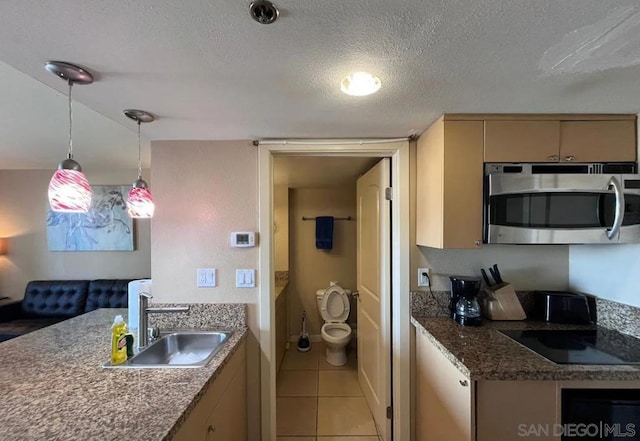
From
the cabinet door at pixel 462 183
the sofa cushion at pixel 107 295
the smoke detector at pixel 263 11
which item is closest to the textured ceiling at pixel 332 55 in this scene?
the smoke detector at pixel 263 11

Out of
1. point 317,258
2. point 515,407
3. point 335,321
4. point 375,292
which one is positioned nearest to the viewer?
point 515,407

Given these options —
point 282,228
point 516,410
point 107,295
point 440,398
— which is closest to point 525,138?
point 516,410

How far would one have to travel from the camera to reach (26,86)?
1.60 metres

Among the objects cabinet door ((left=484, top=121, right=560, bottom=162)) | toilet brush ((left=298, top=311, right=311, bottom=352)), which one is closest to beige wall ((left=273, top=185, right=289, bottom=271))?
toilet brush ((left=298, top=311, right=311, bottom=352))

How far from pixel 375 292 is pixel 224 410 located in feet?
4.09

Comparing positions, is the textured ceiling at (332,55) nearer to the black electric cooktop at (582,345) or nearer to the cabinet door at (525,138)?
the cabinet door at (525,138)

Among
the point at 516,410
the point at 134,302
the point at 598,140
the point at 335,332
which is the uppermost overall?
the point at 598,140

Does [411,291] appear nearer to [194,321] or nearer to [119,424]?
[194,321]

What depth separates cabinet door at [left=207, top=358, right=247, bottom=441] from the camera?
1320mm

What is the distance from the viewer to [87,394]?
1.09 m

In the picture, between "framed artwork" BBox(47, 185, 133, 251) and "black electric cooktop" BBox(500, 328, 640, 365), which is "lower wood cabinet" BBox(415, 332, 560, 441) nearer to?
"black electric cooktop" BBox(500, 328, 640, 365)

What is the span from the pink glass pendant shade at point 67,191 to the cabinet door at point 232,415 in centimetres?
103

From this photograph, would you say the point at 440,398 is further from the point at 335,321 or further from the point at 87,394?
the point at 335,321

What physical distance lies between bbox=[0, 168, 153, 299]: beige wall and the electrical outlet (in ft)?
10.9
